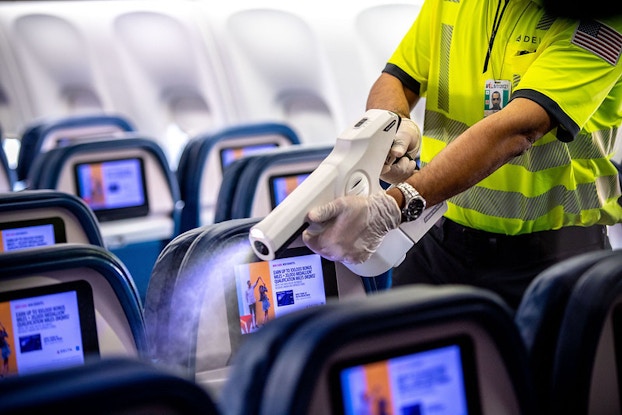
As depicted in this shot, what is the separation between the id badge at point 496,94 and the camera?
249 cm

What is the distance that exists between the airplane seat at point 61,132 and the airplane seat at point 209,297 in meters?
4.58

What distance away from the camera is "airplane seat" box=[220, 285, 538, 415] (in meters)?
1.18

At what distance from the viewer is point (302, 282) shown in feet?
7.45

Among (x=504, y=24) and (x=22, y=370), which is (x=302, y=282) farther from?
(x=504, y=24)

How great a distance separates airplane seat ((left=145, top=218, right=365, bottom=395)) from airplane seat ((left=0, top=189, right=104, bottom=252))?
666mm

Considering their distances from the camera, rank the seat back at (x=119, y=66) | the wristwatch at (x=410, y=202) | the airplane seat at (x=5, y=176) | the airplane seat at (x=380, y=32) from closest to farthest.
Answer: the wristwatch at (x=410, y=202), the airplane seat at (x=5, y=176), the airplane seat at (x=380, y=32), the seat back at (x=119, y=66)

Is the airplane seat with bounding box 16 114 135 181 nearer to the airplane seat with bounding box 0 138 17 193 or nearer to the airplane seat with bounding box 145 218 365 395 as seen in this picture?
the airplane seat with bounding box 0 138 17 193

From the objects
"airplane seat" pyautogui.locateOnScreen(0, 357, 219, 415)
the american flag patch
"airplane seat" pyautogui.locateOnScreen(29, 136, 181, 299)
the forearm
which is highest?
the american flag patch

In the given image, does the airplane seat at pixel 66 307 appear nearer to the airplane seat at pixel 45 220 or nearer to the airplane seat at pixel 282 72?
the airplane seat at pixel 45 220

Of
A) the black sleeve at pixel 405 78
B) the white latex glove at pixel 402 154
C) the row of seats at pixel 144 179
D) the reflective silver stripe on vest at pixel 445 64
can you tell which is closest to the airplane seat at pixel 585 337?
the white latex glove at pixel 402 154

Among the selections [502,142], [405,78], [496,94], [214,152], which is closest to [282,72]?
[214,152]

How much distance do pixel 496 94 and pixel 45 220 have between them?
1.38m

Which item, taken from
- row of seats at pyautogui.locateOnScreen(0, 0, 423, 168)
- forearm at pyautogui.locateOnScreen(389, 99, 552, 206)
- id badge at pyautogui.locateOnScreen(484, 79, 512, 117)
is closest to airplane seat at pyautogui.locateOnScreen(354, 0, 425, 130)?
row of seats at pyautogui.locateOnScreen(0, 0, 423, 168)

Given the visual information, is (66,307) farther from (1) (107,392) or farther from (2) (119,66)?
(2) (119,66)
